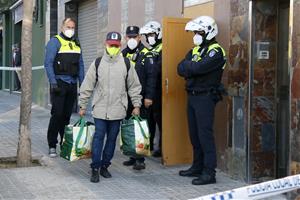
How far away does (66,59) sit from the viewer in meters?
8.05

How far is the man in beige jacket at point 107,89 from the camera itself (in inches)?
262

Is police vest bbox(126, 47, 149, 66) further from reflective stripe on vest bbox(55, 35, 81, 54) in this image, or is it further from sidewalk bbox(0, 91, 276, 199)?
sidewalk bbox(0, 91, 276, 199)

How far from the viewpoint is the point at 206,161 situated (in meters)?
6.51

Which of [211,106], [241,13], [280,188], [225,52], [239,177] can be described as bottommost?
[239,177]

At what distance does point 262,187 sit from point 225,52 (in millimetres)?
3377

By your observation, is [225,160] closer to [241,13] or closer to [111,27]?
[241,13]

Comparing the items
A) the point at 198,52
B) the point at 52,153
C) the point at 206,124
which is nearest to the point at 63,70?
the point at 52,153

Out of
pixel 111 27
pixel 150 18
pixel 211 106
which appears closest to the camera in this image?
pixel 211 106

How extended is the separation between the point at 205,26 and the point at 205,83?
70 centimetres

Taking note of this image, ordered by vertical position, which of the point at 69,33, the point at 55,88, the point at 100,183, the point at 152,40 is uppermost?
the point at 69,33

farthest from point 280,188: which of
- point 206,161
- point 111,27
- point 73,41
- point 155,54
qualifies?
point 111,27

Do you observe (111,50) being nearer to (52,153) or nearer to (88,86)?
(88,86)

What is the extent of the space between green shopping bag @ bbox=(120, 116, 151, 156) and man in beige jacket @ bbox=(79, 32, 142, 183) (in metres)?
0.14

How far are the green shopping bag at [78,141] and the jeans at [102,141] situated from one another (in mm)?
105
